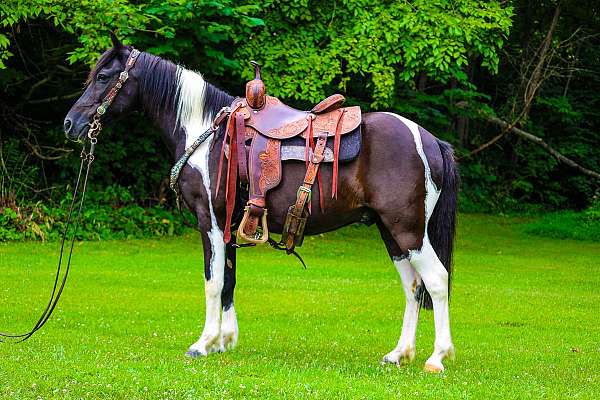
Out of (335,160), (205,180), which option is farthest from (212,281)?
(335,160)

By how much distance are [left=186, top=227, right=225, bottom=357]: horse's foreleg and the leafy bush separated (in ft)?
30.9

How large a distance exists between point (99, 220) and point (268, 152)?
10630mm

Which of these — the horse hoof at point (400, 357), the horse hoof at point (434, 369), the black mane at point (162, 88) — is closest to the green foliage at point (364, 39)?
the black mane at point (162, 88)

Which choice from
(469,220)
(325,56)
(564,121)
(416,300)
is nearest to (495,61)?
(325,56)

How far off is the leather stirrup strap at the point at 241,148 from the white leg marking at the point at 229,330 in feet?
4.14

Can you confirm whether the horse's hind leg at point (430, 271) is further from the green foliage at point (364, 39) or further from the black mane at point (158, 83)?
the green foliage at point (364, 39)

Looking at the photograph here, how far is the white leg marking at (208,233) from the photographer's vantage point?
25.6ft

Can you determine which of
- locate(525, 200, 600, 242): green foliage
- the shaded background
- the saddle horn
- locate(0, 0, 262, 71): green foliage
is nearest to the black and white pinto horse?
the saddle horn

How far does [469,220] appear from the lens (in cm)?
2411

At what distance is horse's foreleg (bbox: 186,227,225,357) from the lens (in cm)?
780

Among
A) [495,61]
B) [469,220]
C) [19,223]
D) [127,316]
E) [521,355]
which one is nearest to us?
[521,355]

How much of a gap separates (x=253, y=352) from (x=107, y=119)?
2466 mm

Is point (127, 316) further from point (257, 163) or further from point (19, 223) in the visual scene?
point (19, 223)

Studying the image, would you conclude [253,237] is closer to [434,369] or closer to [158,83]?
[158,83]
